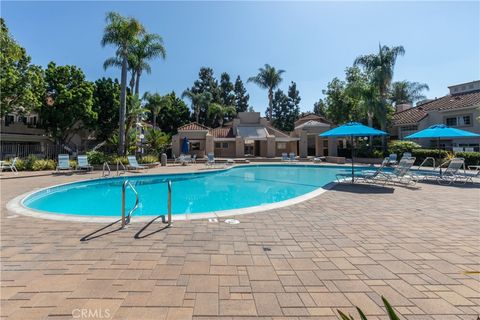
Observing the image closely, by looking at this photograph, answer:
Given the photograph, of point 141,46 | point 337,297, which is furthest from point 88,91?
point 337,297

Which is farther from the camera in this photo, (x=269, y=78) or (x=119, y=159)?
(x=269, y=78)

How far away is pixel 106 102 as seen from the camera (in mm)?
29016

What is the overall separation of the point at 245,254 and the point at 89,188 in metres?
12.4

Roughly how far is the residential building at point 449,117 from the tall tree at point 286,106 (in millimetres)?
30563

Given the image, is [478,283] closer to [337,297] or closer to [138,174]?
[337,297]

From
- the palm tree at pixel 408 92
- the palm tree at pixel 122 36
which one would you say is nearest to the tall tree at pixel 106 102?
the palm tree at pixel 122 36

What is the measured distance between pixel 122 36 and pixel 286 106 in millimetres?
50021

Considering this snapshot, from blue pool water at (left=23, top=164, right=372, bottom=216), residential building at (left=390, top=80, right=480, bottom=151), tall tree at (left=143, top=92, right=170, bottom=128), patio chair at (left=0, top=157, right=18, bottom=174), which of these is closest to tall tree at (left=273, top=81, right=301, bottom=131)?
residential building at (left=390, top=80, right=480, bottom=151)

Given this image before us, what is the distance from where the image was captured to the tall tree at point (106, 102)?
28.7m

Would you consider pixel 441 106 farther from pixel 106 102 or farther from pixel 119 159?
pixel 106 102

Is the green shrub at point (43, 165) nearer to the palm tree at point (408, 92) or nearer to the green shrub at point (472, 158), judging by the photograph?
the green shrub at point (472, 158)

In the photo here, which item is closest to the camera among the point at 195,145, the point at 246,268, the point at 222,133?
the point at 246,268

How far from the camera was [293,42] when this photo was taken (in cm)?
1766

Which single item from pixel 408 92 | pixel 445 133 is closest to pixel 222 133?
pixel 445 133
